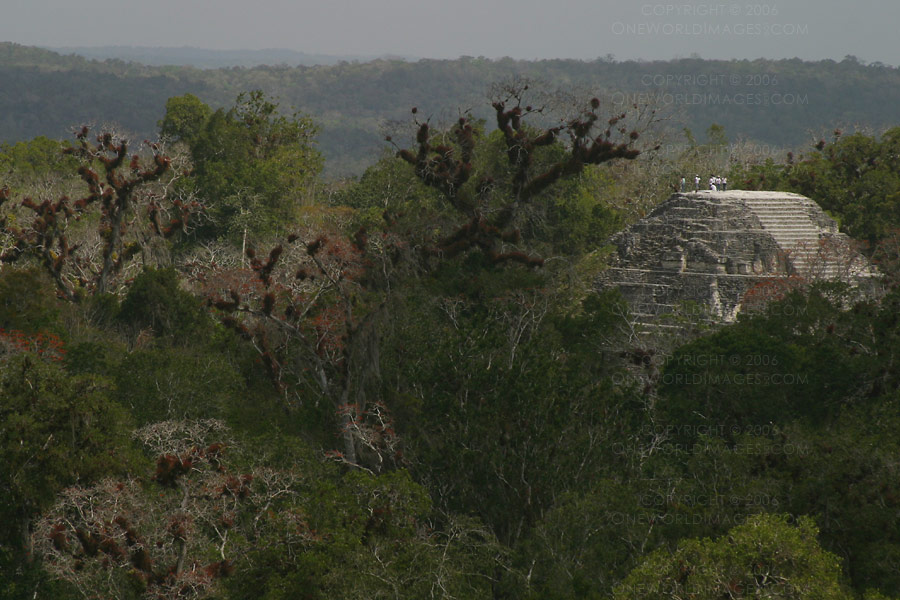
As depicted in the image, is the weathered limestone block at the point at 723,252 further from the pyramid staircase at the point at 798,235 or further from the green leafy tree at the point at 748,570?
the green leafy tree at the point at 748,570

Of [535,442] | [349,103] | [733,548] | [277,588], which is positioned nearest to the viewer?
[733,548]

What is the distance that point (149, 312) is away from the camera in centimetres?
2497

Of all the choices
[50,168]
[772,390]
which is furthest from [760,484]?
[50,168]

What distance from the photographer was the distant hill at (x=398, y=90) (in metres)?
120

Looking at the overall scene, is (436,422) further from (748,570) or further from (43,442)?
(748,570)

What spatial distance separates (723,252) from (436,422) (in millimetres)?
12496

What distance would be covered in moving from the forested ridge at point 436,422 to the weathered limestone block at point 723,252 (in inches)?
41.1

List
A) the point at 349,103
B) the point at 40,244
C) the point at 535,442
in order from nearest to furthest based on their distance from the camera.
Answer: the point at 535,442 → the point at 40,244 → the point at 349,103

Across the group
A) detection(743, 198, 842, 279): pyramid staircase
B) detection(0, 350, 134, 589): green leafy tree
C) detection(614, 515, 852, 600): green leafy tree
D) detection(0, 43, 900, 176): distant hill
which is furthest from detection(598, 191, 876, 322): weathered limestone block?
detection(0, 43, 900, 176): distant hill

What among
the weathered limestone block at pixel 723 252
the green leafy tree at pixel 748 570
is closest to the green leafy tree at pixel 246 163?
the weathered limestone block at pixel 723 252

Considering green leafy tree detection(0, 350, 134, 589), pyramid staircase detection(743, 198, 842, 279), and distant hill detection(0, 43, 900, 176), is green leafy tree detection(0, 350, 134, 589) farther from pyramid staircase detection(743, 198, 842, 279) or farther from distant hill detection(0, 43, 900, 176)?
distant hill detection(0, 43, 900, 176)

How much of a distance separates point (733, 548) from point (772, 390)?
26.5 feet

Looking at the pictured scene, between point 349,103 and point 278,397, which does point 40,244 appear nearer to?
point 278,397

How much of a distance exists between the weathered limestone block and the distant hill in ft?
214
